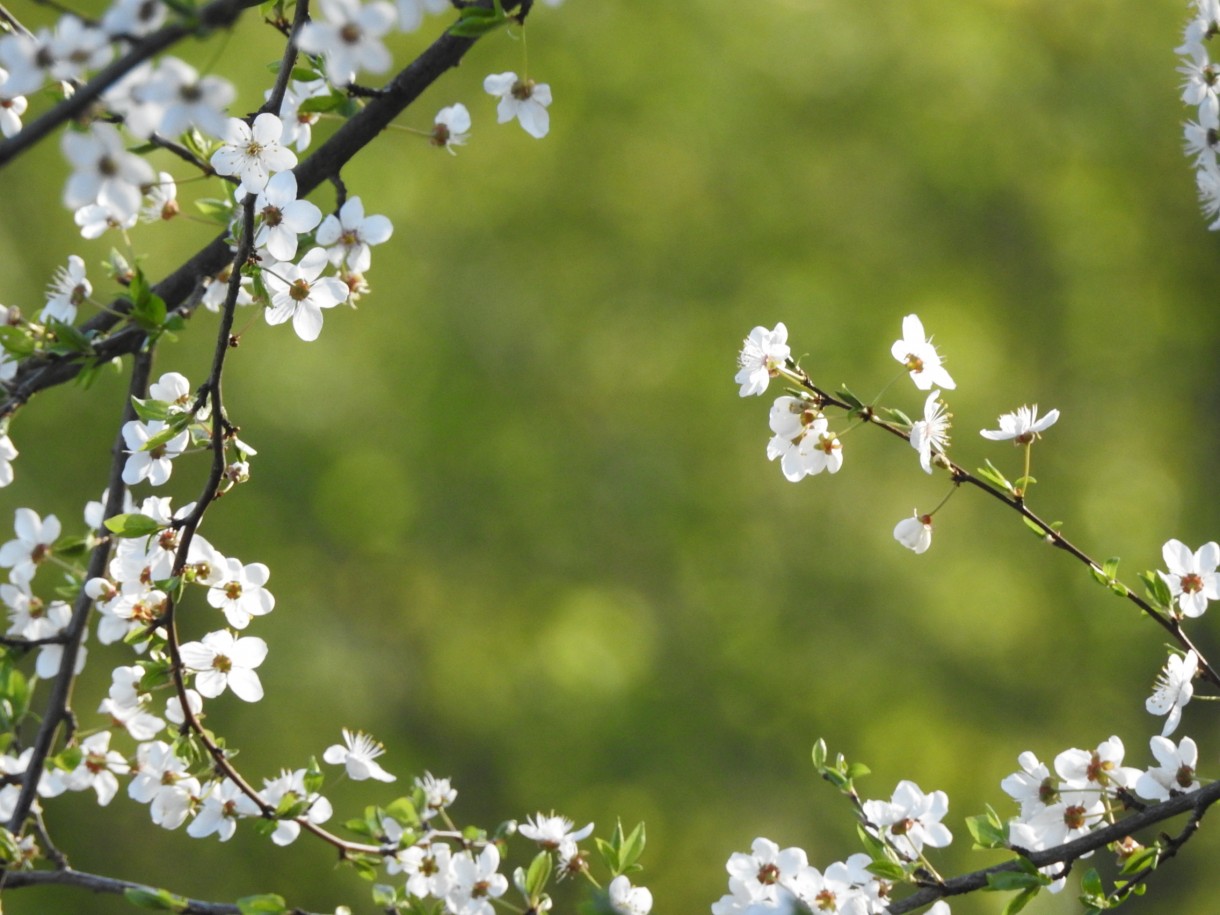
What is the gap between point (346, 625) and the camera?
23.9ft

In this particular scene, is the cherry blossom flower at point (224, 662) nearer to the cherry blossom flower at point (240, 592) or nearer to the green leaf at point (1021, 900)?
the cherry blossom flower at point (240, 592)

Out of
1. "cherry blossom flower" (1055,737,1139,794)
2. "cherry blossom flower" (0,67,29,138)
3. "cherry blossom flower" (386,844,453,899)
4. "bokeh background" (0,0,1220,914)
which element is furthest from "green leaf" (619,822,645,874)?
"bokeh background" (0,0,1220,914)

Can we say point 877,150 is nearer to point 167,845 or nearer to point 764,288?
point 764,288

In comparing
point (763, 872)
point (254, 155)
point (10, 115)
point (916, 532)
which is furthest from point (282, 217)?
point (763, 872)

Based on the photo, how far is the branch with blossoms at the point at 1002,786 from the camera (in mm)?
1412

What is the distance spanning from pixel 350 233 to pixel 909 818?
1.13 metres

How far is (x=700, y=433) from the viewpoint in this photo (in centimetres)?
751

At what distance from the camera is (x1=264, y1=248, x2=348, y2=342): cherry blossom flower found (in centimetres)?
152

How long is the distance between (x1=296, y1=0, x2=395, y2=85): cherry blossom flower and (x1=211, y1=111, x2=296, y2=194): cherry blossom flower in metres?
0.30

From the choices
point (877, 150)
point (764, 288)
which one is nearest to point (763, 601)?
point (764, 288)

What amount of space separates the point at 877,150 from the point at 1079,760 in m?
6.87

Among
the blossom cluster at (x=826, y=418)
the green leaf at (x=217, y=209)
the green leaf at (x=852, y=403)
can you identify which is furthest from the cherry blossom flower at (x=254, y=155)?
the green leaf at (x=852, y=403)

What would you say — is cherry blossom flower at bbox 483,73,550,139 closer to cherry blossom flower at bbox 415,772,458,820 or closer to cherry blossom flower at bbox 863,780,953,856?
cherry blossom flower at bbox 415,772,458,820

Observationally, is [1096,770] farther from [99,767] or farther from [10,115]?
[10,115]
